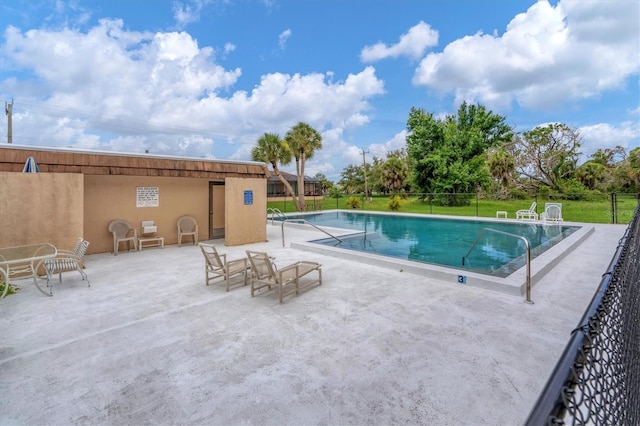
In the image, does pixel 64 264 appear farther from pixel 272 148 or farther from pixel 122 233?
pixel 272 148

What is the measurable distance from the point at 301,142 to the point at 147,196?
1346 cm

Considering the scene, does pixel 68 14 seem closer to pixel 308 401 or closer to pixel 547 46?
pixel 308 401

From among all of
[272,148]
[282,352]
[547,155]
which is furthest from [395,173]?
[282,352]

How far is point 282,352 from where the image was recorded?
356cm

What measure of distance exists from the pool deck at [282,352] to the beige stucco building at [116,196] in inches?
72.1

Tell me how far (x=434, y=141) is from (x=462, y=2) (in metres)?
11.8

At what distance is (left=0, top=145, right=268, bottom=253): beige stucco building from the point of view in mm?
6707

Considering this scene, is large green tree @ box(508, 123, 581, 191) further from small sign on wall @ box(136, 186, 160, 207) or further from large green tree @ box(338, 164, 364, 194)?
small sign on wall @ box(136, 186, 160, 207)

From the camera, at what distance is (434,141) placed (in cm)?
2734

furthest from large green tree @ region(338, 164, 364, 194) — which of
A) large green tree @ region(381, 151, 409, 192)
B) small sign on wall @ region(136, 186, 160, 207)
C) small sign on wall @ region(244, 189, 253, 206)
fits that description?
small sign on wall @ region(136, 186, 160, 207)

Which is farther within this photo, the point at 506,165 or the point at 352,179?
the point at 352,179

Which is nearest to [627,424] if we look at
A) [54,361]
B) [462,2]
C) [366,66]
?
[54,361]

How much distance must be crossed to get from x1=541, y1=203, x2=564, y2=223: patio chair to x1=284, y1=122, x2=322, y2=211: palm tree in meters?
14.1

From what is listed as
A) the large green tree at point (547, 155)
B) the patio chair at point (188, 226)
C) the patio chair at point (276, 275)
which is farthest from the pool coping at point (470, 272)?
the large green tree at point (547, 155)
